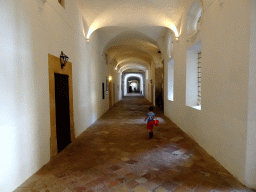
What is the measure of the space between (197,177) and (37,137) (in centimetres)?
300

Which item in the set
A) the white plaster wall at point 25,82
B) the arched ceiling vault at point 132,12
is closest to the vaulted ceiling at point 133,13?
the arched ceiling vault at point 132,12

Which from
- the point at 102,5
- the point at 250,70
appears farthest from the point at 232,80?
the point at 102,5

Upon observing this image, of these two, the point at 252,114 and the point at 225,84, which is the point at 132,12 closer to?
the point at 225,84

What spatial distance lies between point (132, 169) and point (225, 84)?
2366mm

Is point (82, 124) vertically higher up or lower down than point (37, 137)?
lower down

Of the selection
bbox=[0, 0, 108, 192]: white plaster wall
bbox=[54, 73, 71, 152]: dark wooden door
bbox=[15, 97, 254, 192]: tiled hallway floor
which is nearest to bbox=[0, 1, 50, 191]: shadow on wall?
bbox=[0, 0, 108, 192]: white plaster wall

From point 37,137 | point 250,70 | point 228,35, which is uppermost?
point 228,35

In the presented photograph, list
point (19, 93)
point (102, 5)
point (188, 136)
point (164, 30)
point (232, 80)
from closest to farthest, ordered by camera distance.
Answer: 1. point (19, 93)
2. point (232, 80)
3. point (188, 136)
4. point (102, 5)
5. point (164, 30)

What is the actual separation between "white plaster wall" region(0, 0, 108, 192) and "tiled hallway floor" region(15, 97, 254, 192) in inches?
14.0

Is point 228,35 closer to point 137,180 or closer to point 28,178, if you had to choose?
point 137,180

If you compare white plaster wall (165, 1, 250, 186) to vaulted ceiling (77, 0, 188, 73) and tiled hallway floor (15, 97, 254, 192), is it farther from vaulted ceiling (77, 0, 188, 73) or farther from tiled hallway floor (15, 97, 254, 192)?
vaulted ceiling (77, 0, 188, 73)

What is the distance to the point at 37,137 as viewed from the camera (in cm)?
341

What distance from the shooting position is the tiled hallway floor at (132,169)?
8.99 ft

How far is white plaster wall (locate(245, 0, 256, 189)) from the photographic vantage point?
8.45 feet
